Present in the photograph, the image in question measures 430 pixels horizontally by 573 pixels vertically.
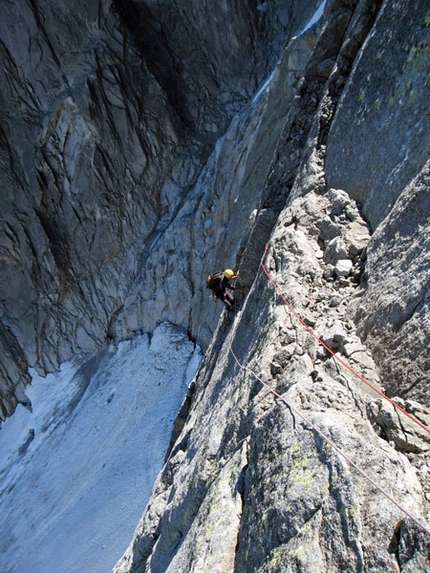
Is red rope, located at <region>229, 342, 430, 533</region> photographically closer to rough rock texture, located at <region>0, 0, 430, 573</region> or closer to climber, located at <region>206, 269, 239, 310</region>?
rough rock texture, located at <region>0, 0, 430, 573</region>

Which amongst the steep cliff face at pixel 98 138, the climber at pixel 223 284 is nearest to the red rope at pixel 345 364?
the climber at pixel 223 284

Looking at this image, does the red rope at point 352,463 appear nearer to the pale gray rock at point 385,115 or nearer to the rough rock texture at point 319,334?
the rough rock texture at point 319,334

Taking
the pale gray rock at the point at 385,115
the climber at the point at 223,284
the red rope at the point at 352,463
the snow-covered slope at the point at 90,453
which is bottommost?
the snow-covered slope at the point at 90,453

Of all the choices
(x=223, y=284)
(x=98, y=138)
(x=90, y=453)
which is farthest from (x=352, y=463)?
(x=98, y=138)

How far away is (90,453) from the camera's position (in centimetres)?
1931

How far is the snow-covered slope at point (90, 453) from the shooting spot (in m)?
15.3

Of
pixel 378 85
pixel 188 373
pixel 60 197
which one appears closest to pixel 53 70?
pixel 60 197

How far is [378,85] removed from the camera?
5.99m

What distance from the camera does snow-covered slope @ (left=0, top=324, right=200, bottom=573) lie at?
1529 cm

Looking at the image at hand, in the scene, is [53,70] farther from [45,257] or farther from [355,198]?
[355,198]

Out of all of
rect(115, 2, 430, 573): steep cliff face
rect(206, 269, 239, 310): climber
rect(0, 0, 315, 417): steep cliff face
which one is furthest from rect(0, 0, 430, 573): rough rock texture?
rect(0, 0, 315, 417): steep cliff face

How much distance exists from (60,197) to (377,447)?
24413mm

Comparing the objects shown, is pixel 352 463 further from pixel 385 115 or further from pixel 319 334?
pixel 385 115

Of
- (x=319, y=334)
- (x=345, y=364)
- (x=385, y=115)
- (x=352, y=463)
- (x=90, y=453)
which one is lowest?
(x=90, y=453)
